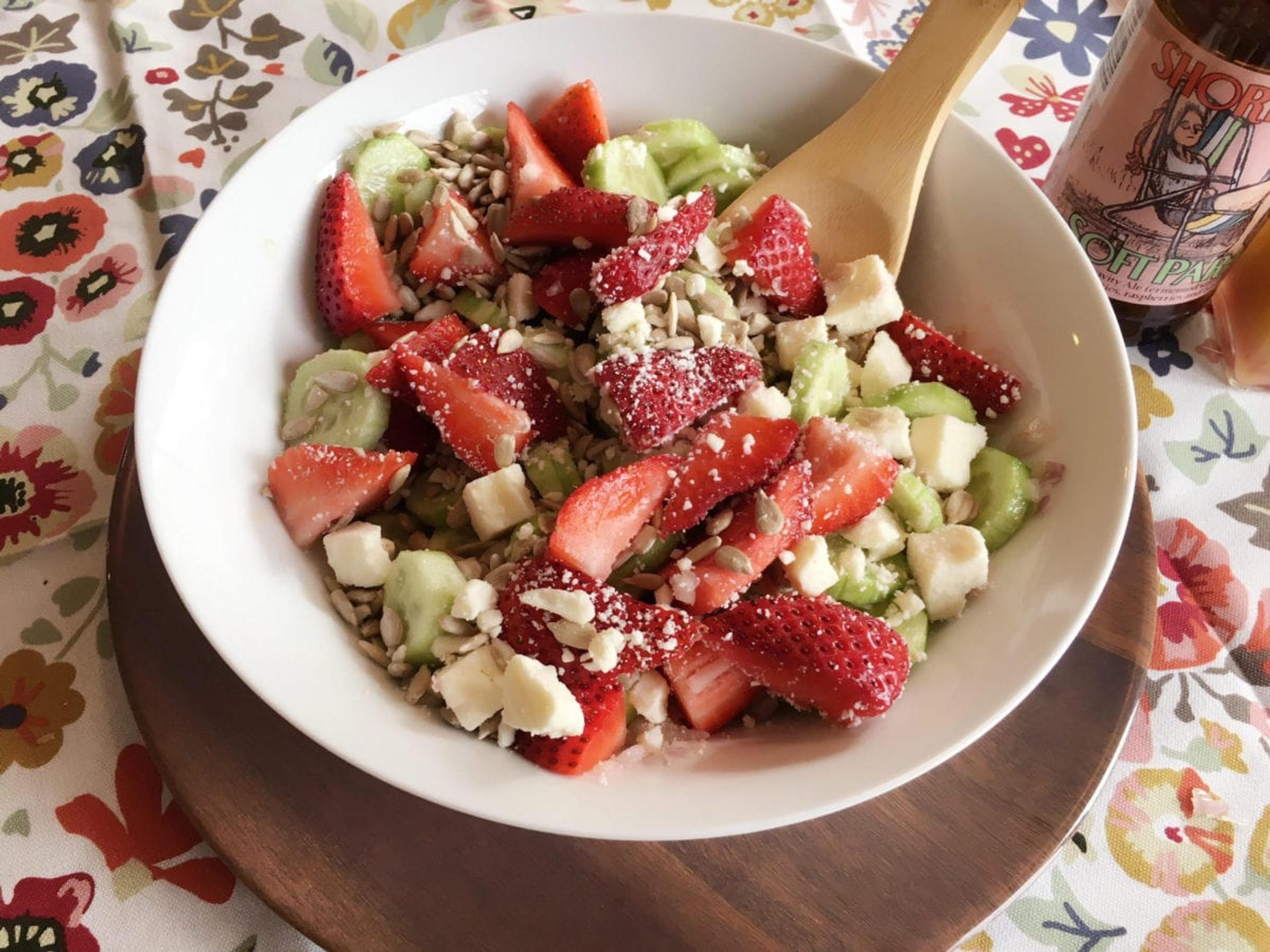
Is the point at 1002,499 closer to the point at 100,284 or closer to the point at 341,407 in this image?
the point at 341,407

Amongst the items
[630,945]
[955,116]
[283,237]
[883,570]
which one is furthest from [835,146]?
[630,945]

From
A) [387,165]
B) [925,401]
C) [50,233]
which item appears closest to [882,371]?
[925,401]

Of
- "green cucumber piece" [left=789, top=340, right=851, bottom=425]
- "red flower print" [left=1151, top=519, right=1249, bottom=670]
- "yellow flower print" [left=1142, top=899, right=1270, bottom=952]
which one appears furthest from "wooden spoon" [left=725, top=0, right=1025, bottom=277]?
"yellow flower print" [left=1142, top=899, right=1270, bottom=952]

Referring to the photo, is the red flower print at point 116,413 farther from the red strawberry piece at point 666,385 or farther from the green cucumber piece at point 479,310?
the red strawberry piece at point 666,385

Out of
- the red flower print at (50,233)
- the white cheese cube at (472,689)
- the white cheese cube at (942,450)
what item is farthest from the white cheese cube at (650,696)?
the red flower print at (50,233)

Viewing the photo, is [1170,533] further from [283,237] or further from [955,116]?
[283,237]
